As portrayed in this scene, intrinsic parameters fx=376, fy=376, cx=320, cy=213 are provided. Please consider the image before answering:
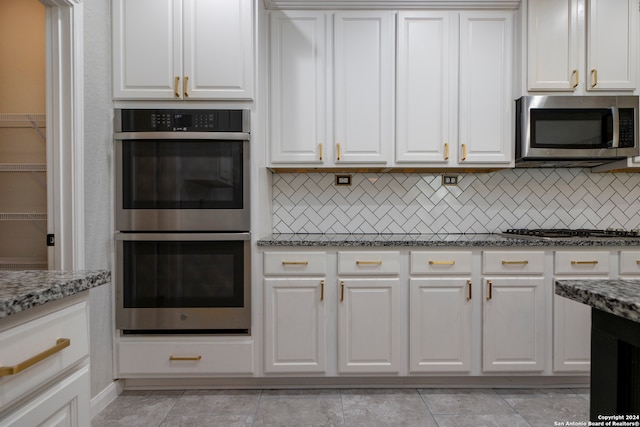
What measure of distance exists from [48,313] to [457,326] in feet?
6.56

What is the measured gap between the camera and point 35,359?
0.75m

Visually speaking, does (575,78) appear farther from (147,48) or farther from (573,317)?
(147,48)

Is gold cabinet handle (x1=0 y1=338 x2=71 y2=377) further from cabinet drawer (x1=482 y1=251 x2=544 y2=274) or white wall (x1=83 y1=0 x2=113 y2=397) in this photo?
cabinet drawer (x1=482 y1=251 x2=544 y2=274)

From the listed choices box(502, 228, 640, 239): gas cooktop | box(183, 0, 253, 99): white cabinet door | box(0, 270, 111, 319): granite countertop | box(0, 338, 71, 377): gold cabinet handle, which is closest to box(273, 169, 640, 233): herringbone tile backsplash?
box(502, 228, 640, 239): gas cooktop

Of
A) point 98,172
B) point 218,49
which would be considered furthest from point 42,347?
point 218,49

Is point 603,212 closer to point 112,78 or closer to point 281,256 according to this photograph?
point 281,256

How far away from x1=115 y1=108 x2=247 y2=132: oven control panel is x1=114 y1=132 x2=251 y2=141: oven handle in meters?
0.03

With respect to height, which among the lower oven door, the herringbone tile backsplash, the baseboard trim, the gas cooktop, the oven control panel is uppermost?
the oven control panel

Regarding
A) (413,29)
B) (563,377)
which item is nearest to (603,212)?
(563,377)

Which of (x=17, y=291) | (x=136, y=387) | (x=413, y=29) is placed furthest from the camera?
(x=413, y=29)

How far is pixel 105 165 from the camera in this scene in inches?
81.5

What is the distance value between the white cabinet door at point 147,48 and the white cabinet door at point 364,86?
0.97 metres

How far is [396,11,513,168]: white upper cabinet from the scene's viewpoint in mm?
2395

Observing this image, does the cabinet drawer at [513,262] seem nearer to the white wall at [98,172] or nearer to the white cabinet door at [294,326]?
the white cabinet door at [294,326]
